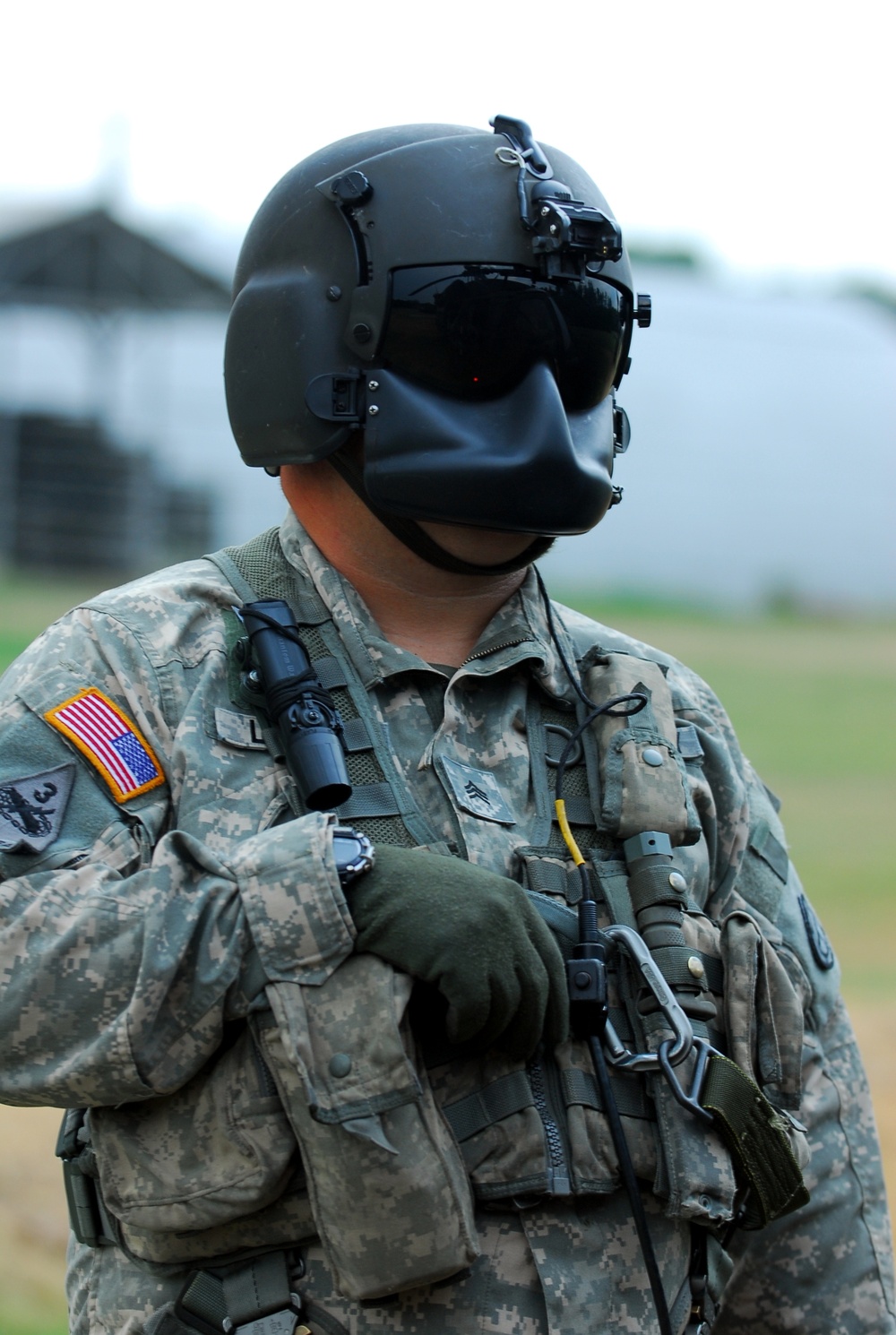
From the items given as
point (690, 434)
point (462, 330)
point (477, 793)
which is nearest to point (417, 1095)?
point (477, 793)

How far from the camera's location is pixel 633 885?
84.3 inches

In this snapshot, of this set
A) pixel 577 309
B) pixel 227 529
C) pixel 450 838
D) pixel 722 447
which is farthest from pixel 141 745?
pixel 722 447

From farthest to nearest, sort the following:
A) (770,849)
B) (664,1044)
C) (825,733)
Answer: (825,733), (770,849), (664,1044)

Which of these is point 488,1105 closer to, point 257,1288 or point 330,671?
point 257,1288

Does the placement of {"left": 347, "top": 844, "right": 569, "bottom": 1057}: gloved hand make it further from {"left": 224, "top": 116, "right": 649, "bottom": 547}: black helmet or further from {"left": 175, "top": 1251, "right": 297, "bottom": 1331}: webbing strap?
{"left": 224, "top": 116, "right": 649, "bottom": 547}: black helmet

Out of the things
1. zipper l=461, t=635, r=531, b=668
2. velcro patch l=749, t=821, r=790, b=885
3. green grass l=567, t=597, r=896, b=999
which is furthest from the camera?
green grass l=567, t=597, r=896, b=999

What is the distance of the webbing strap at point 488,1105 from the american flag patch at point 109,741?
0.59 m

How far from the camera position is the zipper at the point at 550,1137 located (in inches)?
76.4

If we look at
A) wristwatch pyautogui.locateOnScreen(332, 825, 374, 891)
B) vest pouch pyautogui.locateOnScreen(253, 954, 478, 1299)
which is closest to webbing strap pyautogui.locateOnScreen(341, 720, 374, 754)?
wristwatch pyautogui.locateOnScreen(332, 825, 374, 891)

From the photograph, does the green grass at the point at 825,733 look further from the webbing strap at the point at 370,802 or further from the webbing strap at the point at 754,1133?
the webbing strap at the point at 370,802

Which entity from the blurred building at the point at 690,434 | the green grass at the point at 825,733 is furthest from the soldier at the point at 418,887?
the blurred building at the point at 690,434

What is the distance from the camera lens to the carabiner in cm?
201

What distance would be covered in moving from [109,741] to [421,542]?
21.9 inches

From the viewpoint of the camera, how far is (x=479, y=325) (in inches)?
83.7
